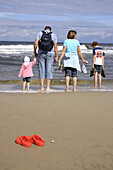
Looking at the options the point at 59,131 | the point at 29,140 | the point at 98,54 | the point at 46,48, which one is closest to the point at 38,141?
the point at 29,140

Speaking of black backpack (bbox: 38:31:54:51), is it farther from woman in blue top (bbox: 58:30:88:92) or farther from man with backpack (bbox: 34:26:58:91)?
woman in blue top (bbox: 58:30:88:92)

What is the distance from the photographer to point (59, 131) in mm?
3721

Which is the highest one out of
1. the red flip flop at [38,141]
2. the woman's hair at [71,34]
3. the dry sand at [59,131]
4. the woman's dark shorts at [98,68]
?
the woman's hair at [71,34]

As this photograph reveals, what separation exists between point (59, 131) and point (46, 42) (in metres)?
4.02

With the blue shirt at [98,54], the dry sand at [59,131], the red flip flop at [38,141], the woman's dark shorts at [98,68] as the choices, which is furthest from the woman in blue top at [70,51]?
the red flip flop at [38,141]

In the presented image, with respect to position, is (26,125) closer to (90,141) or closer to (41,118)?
(41,118)

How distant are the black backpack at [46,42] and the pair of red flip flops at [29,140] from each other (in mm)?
4309

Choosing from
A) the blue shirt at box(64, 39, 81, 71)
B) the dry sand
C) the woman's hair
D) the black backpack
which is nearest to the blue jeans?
the black backpack

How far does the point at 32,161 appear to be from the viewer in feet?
9.52

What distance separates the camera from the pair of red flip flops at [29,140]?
10.5 feet

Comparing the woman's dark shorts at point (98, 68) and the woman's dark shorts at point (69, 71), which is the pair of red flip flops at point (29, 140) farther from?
the woman's dark shorts at point (98, 68)

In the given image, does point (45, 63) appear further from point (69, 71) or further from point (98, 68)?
point (98, 68)

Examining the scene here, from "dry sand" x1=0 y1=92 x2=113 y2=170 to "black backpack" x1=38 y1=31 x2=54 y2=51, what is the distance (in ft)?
6.53

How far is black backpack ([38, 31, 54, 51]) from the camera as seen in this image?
7.38 m
